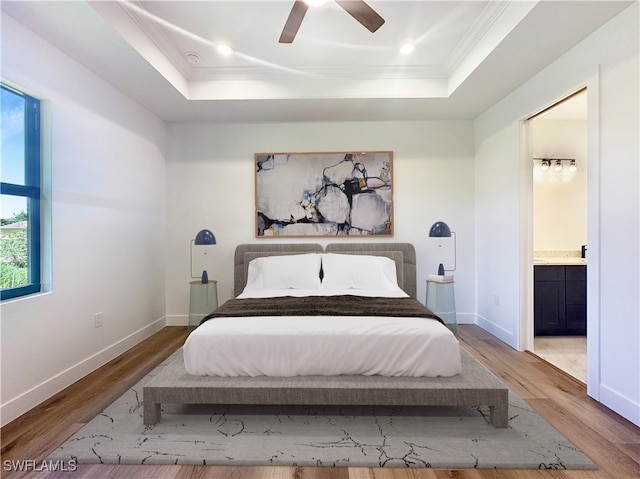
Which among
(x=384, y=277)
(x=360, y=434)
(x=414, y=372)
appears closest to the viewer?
(x=360, y=434)

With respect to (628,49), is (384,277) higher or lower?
lower

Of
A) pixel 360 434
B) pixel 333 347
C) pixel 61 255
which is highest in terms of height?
pixel 61 255

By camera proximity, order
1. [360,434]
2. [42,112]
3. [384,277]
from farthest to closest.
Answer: [384,277] → [42,112] → [360,434]

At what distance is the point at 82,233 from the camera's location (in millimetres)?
2664

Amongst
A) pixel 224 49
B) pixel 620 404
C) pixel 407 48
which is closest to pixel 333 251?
pixel 407 48

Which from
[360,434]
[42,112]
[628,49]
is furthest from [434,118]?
[42,112]

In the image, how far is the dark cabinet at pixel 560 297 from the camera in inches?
138

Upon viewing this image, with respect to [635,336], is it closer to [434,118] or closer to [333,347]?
[333,347]

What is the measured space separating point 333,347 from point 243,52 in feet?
9.00

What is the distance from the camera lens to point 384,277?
3.42m

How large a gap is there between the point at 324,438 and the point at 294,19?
2587mm

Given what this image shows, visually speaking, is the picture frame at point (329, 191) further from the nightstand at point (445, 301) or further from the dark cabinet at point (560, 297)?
the dark cabinet at point (560, 297)

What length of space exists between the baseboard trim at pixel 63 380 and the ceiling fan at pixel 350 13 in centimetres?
303

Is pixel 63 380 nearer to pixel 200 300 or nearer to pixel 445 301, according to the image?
pixel 200 300
